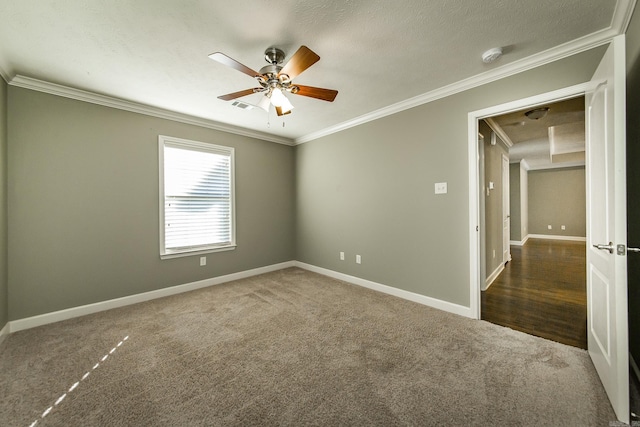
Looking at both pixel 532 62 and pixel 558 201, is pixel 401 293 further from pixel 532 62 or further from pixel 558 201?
pixel 558 201

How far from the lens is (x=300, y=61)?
176cm

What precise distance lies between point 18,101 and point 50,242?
4.75 ft

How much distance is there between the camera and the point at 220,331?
7.99 feet

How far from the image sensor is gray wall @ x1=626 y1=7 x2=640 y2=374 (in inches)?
63.0

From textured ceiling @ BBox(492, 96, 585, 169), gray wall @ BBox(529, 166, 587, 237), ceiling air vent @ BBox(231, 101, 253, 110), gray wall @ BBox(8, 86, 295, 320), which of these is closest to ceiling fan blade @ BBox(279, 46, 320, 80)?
ceiling air vent @ BBox(231, 101, 253, 110)

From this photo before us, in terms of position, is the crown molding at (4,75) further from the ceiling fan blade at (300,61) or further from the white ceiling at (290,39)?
the ceiling fan blade at (300,61)

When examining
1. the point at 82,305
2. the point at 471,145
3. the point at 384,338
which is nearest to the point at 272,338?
the point at 384,338

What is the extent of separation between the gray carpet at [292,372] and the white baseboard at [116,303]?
113 mm

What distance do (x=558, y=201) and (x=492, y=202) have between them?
20.2 ft

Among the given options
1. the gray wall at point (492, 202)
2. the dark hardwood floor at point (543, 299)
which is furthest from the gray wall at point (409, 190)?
the gray wall at point (492, 202)

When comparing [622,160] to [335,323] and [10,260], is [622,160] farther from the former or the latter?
[10,260]

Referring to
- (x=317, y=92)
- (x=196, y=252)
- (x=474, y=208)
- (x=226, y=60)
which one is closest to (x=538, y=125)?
(x=474, y=208)

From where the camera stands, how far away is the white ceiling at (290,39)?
5.41ft

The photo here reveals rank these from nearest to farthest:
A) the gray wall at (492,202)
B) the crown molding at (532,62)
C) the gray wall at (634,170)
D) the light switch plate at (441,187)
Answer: the gray wall at (634,170) < the crown molding at (532,62) < the light switch plate at (441,187) < the gray wall at (492,202)
